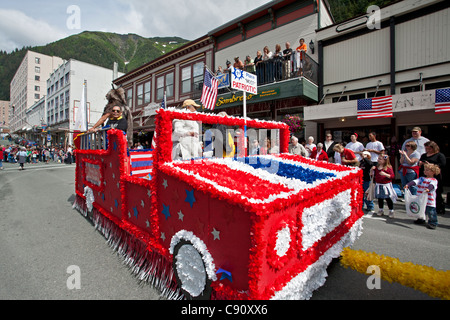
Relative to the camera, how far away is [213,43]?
50.8ft

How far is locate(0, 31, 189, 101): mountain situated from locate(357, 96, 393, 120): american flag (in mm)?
74431

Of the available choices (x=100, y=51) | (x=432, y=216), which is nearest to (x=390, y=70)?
(x=432, y=216)

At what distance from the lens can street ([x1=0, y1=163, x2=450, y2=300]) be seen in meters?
2.35

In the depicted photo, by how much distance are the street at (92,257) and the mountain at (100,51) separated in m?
74.7

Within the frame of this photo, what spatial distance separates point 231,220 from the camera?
5.33ft

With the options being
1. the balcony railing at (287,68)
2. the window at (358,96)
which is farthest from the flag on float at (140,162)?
the window at (358,96)

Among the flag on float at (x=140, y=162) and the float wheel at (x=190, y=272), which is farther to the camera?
the flag on float at (x=140, y=162)

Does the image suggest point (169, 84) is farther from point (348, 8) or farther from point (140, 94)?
point (348, 8)

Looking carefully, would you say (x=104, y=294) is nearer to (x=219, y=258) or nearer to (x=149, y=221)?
(x=149, y=221)

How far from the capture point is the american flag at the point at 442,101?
7.04 m

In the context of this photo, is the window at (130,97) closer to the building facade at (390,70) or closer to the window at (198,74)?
the window at (198,74)
